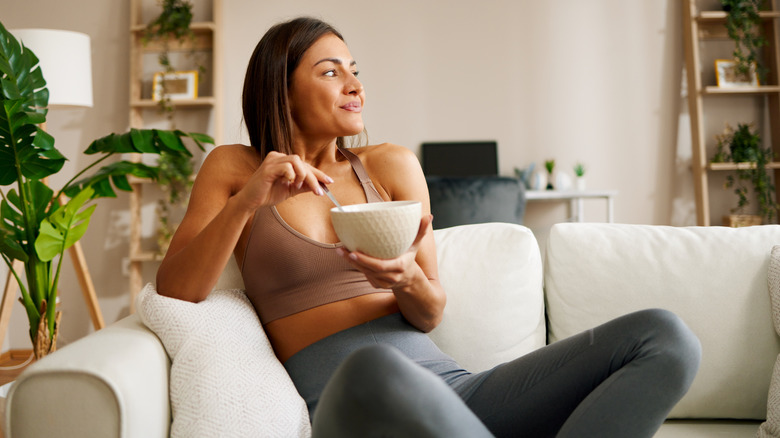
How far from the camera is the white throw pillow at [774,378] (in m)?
1.25

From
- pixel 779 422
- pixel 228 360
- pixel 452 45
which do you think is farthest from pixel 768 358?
pixel 452 45

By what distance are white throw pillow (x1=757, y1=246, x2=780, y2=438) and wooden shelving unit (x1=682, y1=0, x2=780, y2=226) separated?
2859 millimetres

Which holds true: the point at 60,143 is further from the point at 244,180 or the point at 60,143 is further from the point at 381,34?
the point at 244,180

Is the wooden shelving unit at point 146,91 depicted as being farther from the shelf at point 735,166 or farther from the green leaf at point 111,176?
the shelf at point 735,166

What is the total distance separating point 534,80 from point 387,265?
3.68 m

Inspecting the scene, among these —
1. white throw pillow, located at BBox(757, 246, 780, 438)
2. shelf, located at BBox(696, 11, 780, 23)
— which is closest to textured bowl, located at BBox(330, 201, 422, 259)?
white throw pillow, located at BBox(757, 246, 780, 438)

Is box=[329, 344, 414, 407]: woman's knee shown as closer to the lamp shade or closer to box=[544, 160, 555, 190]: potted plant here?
the lamp shade

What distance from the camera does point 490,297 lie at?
148 centimetres

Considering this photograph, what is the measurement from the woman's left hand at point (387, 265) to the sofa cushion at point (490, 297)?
443 mm

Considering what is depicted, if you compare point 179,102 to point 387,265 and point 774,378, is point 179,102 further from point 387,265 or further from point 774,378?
point 774,378

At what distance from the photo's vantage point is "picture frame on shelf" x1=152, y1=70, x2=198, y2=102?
4.02m

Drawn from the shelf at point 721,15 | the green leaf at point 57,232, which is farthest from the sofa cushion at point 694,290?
the shelf at point 721,15

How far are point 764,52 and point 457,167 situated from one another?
216cm

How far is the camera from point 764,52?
13.7 ft
